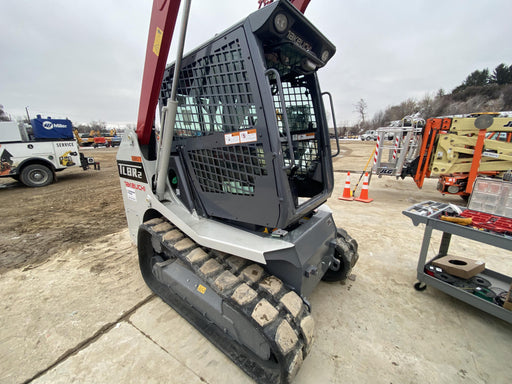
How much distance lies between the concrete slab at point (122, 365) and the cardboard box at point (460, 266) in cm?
276

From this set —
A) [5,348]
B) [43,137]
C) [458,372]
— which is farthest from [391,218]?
[43,137]

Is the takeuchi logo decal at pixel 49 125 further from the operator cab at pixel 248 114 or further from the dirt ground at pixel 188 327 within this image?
the operator cab at pixel 248 114

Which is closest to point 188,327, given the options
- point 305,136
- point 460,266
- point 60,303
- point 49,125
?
point 60,303

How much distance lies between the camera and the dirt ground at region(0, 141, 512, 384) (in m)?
1.72

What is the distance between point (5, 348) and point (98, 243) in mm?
1979

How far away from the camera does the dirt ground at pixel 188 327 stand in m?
1.72

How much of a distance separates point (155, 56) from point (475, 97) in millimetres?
68202

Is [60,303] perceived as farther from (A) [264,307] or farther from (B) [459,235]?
(B) [459,235]

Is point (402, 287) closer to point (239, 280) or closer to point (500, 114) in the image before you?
point (239, 280)

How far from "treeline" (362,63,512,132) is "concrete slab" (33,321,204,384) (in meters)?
56.0

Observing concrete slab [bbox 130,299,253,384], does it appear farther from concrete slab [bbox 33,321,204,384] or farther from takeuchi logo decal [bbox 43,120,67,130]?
takeuchi logo decal [bbox 43,120,67,130]

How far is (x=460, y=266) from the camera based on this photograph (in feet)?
8.22

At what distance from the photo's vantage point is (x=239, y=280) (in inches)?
66.6

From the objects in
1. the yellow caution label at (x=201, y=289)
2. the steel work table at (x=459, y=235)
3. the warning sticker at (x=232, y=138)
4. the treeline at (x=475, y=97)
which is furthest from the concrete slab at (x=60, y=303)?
the treeline at (x=475, y=97)
